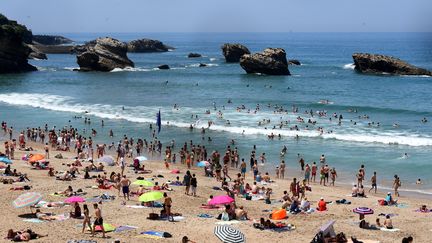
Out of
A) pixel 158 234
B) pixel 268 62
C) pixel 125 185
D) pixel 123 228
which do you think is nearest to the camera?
pixel 158 234

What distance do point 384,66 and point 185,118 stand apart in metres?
48.1

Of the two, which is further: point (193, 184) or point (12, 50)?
point (12, 50)

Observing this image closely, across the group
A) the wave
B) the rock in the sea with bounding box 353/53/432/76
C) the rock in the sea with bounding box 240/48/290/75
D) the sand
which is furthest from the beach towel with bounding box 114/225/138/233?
the rock in the sea with bounding box 353/53/432/76

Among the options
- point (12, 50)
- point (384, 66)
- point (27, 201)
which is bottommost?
point (27, 201)

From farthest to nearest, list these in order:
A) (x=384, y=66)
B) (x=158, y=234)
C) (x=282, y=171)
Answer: (x=384, y=66)
(x=282, y=171)
(x=158, y=234)

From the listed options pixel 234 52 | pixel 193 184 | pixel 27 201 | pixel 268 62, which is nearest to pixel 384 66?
pixel 268 62

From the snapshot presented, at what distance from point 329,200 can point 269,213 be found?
13.7ft

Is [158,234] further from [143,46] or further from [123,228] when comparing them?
[143,46]

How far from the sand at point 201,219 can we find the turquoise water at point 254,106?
647 centimetres

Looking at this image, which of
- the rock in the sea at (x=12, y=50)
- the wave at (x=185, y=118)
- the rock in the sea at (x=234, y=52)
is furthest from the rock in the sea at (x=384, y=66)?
the rock in the sea at (x=12, y=50)

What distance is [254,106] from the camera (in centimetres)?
5812

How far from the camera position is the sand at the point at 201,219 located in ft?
61.2

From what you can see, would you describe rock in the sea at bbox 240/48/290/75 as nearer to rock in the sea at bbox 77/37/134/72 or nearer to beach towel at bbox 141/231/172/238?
rock in the sea at bbox 77/37/134/72

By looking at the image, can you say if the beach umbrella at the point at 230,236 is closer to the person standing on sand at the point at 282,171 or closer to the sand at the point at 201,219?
the sand at the point at 201,219
